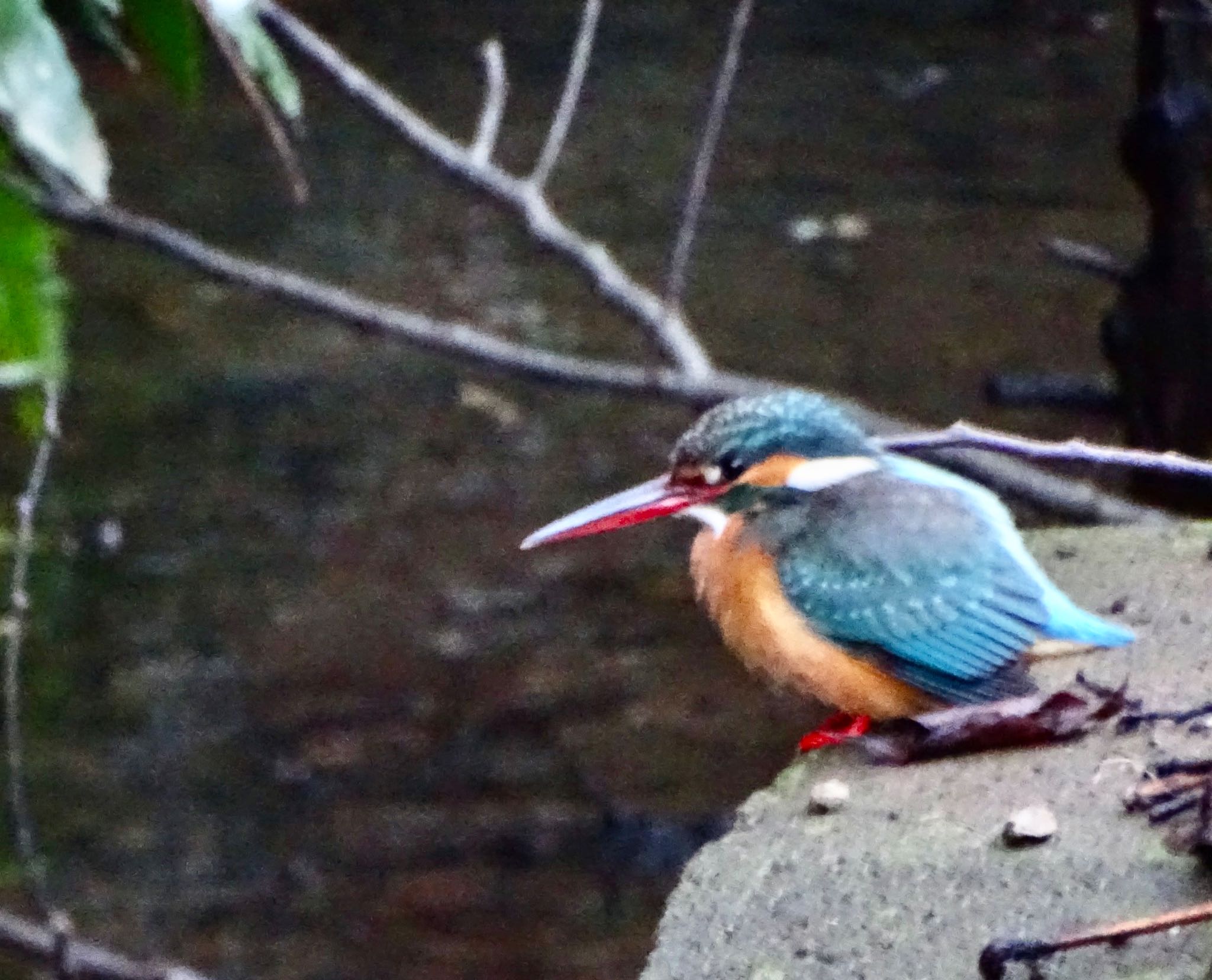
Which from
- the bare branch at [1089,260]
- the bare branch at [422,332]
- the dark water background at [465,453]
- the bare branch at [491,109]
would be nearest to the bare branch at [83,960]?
the dark water background at [465,453]

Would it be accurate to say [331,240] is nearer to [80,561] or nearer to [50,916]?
[80,561]

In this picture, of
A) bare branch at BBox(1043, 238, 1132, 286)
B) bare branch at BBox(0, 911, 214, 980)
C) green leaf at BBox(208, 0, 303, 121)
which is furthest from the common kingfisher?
Result: bare branch at BBox(0, 911, 214, 980)

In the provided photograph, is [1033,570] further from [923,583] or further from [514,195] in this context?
[514,195]

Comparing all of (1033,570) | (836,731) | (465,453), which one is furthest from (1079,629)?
(465,453)

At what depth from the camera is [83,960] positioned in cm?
210

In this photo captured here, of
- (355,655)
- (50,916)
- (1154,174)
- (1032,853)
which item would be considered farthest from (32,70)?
(355,655)

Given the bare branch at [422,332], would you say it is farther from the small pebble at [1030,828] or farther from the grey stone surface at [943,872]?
the small pebble at [1030,828]

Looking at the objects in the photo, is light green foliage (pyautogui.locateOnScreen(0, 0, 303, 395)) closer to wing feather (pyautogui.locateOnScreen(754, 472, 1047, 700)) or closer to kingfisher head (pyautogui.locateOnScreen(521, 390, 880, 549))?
kingfisher head (pyautogui.locateOnScreen(521, 390, 880, 549))

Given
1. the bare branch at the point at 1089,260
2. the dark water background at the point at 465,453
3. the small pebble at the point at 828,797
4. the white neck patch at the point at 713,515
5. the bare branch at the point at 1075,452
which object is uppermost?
the bare branch at the point at 1075,452

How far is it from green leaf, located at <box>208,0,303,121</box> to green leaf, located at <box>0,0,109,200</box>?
19 cm

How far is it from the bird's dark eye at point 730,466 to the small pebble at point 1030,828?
18.4 inches

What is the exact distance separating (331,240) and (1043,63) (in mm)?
2473

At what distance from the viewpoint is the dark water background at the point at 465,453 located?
3.07m

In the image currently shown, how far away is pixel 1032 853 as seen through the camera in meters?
1.01
